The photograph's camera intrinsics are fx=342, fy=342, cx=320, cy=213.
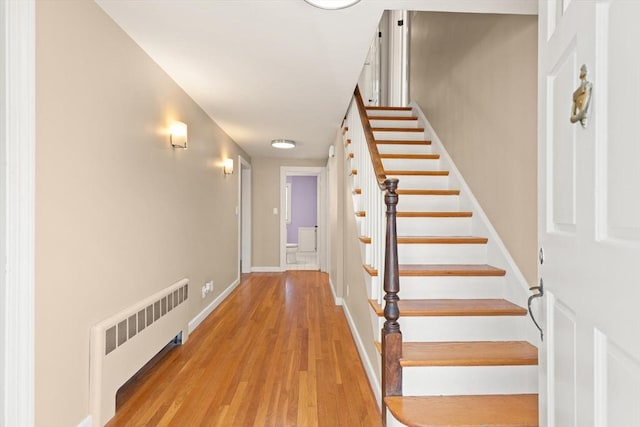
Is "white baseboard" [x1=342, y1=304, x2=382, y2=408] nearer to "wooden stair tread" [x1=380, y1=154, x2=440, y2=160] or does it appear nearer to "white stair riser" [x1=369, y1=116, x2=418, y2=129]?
"wooden stair tread" [x1=380, y1=154, x2=440, y2=160]

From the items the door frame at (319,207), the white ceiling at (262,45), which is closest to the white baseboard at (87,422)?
the white ceiling at (262,45)

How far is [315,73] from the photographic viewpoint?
2.60m

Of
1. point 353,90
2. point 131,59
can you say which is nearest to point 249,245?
point 353,90

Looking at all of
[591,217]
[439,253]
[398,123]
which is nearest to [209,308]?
[439,253]

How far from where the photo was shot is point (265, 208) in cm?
652

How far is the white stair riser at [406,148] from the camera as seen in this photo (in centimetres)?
344

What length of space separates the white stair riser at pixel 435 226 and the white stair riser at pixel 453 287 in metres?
0.55

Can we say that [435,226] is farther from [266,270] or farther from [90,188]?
[266,270]

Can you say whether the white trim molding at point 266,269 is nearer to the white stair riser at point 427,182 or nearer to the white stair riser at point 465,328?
the white stair riser at point 427,182

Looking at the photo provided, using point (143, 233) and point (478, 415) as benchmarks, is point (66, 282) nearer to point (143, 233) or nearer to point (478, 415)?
point (143, 233)

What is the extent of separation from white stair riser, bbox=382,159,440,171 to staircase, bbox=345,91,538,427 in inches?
8.7

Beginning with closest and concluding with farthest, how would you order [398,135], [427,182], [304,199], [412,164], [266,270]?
[427,182], [412,164], [398,135], [266,270], [304,199]

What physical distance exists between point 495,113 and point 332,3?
1332mm
